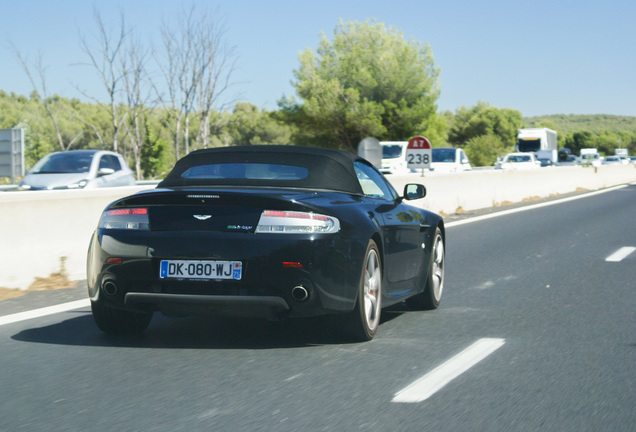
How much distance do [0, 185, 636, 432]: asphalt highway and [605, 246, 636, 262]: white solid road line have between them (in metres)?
2.96

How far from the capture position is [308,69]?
67062 mm

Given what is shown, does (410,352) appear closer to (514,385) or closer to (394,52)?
(514,385)

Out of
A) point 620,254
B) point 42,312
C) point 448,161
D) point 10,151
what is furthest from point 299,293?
point 448,161

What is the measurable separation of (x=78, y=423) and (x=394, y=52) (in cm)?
6559

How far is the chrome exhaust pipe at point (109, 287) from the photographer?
6.01 metres

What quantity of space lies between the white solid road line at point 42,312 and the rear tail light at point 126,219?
1.63 m

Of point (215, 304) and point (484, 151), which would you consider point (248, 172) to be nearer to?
point (215, 304)

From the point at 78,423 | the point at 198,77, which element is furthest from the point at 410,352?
the point at 198,77

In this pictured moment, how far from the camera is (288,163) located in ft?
22.4

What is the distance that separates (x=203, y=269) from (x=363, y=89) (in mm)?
61964

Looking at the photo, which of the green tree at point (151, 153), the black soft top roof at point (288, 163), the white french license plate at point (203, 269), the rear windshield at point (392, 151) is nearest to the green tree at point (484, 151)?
the green tree at point (151, 153)

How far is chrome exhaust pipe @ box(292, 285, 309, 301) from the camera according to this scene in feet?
19.0

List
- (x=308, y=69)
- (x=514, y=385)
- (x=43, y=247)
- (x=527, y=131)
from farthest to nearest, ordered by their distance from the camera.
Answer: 1. (x=527, y=131)
2. (x=308, y=69)
3. (x=43, y=247)
4. (x=514, y=385)

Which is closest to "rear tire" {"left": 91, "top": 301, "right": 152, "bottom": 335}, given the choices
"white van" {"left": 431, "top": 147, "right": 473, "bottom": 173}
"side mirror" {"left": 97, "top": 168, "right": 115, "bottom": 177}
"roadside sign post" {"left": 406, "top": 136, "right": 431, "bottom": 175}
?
"side mirror" {"left": 97, "top": 168, "right": 115, "bottom": 177}
